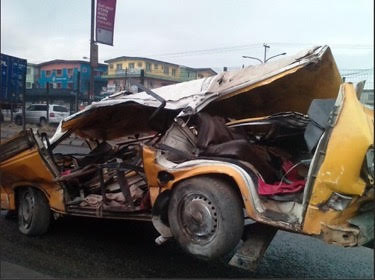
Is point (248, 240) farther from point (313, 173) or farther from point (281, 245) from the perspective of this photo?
point (281, 245)

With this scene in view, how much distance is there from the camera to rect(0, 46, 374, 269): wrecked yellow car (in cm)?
341

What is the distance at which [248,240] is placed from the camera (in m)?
3.97

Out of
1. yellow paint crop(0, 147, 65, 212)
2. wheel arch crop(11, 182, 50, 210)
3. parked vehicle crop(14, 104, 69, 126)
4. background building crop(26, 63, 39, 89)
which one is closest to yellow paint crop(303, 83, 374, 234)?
yellow paint crop(0, 147, 65, 212)

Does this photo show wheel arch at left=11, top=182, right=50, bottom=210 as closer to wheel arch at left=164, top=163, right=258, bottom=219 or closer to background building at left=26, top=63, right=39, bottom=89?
wheel arch at left=164, top=163, right=258, bottom=219

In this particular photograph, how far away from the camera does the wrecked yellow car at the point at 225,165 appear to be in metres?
3.41

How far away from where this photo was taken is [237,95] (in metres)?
4.88

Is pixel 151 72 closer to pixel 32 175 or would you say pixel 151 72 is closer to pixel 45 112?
pixel 32 175

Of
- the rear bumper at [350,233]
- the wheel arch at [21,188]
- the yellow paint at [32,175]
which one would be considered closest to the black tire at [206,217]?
the rear bumper at [350,233]

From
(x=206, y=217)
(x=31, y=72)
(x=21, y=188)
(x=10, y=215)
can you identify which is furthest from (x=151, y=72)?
(x=206, y=217)

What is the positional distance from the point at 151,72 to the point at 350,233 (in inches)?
454

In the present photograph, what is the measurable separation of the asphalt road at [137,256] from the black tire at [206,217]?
2.25 ft

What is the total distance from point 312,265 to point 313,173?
76.2 inches

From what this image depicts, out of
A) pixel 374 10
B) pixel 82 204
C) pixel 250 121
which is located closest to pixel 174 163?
pixel 250 121

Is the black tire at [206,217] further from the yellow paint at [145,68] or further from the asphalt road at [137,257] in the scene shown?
the yellow paint at [145,68]
